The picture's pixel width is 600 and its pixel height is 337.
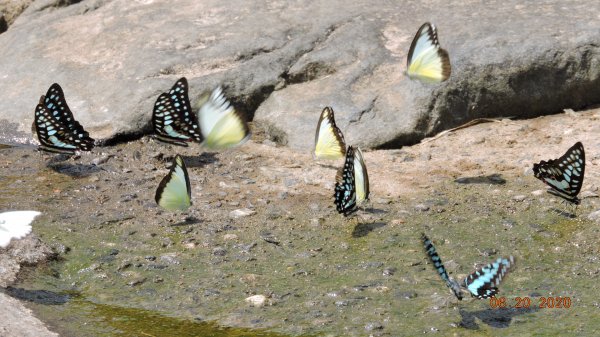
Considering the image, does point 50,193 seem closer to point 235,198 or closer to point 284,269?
point 235,198

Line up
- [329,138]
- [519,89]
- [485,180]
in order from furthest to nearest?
[519,89], [329,138], [485,180]

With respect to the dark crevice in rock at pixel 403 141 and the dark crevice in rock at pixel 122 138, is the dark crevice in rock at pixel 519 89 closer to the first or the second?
the dark crevice in rock at pixel 403 141

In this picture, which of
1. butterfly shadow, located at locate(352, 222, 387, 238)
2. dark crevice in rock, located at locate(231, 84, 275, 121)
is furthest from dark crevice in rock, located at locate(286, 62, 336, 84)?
butterfly shadow, located at locate(352, 222, 387, 238)

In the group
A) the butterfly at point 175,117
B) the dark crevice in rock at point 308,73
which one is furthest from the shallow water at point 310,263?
the dark crevice in rock at point 308,73

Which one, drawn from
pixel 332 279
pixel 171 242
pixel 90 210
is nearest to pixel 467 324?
pixel 332 279

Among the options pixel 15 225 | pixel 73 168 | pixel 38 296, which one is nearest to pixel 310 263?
pixel 38 296

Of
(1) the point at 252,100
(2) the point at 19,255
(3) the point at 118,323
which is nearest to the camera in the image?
(3) the point at 118,323

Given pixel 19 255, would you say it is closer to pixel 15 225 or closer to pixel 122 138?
pixel 15 225

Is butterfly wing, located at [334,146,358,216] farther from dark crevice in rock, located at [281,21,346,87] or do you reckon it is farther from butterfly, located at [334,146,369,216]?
dark crevice in rock, located at [281,21,346,87]
